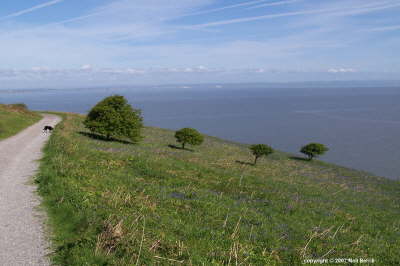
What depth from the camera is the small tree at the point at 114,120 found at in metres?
41.0

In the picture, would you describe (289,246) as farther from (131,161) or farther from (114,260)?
(131,161)

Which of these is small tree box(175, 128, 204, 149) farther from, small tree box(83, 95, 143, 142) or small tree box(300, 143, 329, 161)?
small tree box(300, 143, 329, 161)

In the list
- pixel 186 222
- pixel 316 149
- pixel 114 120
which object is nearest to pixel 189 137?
pixel 114 120

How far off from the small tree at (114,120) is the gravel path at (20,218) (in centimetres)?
1885

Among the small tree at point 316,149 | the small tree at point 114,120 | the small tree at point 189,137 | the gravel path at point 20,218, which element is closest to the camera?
the gravel path at point 20,218

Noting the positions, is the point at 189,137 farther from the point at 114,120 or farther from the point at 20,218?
the point at 20,218

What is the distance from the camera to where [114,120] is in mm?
40844

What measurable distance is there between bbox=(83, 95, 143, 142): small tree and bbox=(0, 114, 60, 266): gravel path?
18.9m

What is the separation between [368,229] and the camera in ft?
48.1

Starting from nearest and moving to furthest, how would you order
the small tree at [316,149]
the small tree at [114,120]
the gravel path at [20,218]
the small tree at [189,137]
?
the gravel path at [20,218] → the small tree at [114,120] → the small tree at [189,137] → the small tree at [316,149]

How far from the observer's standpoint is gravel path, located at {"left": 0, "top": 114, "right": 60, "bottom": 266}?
357 inches

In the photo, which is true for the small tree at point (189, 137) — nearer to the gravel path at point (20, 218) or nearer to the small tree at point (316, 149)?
the small tree at point (316, 149)

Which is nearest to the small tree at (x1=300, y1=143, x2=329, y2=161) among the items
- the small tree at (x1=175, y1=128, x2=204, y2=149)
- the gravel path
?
the small tree at (x1=175, y1=128, x2=204, y2=149)

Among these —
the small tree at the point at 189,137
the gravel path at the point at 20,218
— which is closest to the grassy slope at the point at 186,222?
the gravel path at the point at 20,218
